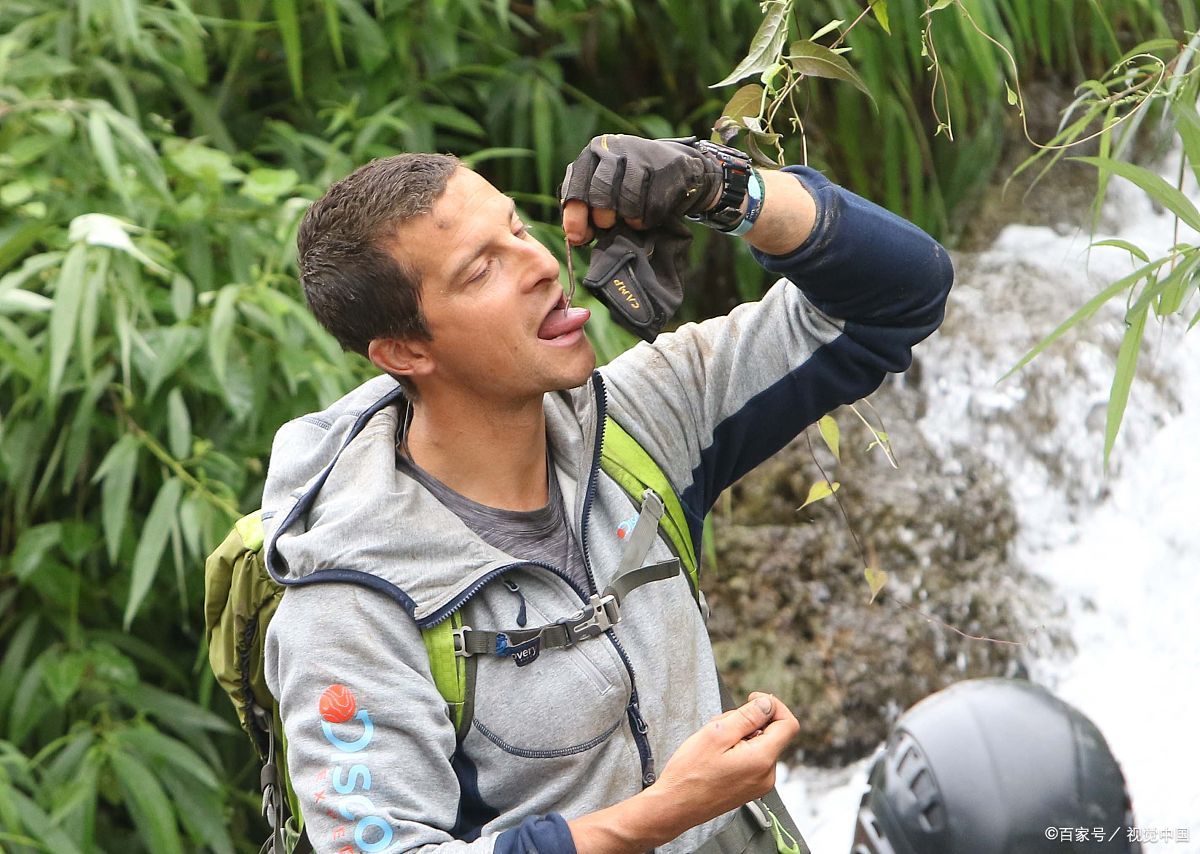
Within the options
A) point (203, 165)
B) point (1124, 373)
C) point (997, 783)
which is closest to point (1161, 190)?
point (1124, 373)

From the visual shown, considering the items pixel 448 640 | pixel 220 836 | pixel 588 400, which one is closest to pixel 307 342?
pixel 220 836

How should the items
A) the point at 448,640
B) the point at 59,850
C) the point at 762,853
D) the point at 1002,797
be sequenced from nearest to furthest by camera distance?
1. the point at 1002,797
2. the point at 448,640
3. the point at 762,853
4. the point at 59,850

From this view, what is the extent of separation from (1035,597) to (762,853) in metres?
1.91

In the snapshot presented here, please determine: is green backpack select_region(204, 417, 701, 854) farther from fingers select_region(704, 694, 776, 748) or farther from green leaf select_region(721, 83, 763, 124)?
green leaf select_region(721, 83, 763, 124)

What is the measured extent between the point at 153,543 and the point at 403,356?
1.18 meters

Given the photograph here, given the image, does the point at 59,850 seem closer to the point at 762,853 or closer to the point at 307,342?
the point at 307,342

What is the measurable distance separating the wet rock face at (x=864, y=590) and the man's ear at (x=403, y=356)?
1.72 metres

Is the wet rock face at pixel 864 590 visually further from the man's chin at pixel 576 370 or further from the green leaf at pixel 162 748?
the man's chin at pixel 576 370

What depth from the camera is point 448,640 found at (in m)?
1.40

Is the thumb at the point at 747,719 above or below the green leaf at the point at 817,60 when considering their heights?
below

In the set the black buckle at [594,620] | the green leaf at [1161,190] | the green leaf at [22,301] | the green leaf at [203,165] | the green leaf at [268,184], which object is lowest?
the green leaf at [22,301]

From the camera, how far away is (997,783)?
1.18 m

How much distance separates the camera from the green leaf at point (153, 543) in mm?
2541

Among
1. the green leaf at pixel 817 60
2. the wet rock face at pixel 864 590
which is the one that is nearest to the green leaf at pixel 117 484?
the wet rock face at pixel 864 590
